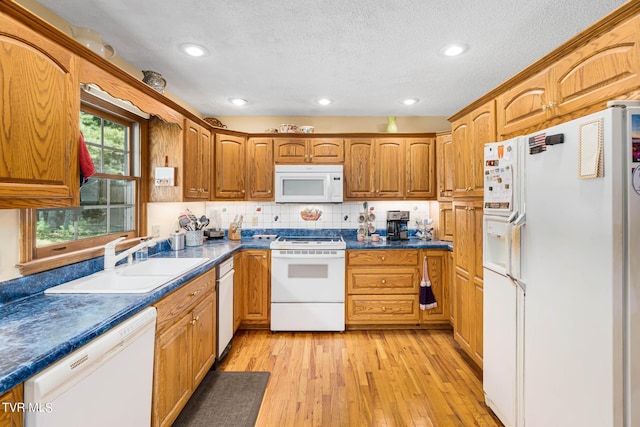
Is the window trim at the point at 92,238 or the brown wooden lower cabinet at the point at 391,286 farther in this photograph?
the brown wooden lower cabinet at the point at 391,286

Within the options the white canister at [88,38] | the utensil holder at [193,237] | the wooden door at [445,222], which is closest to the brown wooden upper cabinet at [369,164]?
the wooden door at [445,222]

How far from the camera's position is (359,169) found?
3.54 m

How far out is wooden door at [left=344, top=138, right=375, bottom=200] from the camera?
3.53 metres

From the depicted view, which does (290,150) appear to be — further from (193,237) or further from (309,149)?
(193,237)

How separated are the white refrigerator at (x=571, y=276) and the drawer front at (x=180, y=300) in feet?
6.00

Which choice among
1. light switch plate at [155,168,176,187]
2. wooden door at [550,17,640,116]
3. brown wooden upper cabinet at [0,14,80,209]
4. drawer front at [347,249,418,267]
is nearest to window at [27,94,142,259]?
light switch plate at [155,168,176,187]

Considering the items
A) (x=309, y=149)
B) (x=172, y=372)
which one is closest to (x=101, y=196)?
(x=172, y=372)

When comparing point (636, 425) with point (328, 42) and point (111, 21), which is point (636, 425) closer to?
point (328, 42)

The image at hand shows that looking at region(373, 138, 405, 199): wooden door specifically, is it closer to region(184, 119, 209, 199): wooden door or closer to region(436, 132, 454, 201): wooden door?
region(436, 132, 454, 201): wooden door

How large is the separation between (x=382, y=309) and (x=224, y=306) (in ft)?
5.25

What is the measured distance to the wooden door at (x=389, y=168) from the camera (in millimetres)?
3531

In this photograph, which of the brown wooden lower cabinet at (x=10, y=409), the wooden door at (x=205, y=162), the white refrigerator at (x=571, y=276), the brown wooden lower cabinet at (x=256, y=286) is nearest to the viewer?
the brown wooden lower cabinet at (x=10, y=409)

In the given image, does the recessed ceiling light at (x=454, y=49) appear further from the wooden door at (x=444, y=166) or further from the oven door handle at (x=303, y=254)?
the oven door handle at (x=303, y=254)

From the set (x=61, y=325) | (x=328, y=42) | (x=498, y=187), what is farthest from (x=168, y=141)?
(x=498, y=187)
